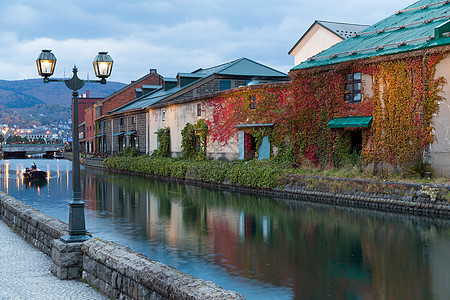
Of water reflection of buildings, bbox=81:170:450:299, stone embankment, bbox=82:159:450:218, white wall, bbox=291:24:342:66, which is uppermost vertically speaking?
white wall, bbox=291:24:342:66

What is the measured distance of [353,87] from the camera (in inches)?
954

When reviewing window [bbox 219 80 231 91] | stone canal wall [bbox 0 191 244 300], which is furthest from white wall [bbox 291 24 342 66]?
stone canal wall [bbox 0 191 244 300]

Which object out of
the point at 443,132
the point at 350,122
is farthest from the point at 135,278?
the point at 350,122

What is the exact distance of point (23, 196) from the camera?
2659cm

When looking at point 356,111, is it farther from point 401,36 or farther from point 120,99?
point 120,99

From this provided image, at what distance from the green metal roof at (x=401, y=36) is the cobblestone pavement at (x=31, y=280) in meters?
17.1

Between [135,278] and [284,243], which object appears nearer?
[135,278]

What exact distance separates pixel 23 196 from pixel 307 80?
16.7m

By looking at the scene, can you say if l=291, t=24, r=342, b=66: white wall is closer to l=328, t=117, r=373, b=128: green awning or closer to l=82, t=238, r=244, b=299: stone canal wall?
l=328, t=117, r=373, b=128: green awning

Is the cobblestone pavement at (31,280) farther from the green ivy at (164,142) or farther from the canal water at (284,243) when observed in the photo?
the green ivy at (164,142)

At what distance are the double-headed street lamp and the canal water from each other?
106 inches

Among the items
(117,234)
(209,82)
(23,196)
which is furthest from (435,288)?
(209,82)

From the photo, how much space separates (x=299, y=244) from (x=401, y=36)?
14079 mm

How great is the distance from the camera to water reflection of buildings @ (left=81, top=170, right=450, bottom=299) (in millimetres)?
9477
